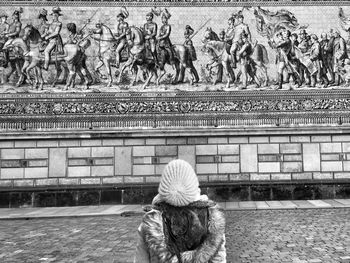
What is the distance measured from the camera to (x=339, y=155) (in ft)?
43.3

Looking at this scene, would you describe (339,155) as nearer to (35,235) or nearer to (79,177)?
(79,177)

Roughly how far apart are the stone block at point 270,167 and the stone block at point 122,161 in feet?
15.2

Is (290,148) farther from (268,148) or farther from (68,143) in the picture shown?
(68,143)

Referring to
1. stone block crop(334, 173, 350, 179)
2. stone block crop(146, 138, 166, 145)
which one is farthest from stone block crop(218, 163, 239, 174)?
stone block crop(334, 173, 350, 179)

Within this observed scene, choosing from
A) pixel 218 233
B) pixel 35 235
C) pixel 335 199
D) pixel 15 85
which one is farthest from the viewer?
pixel 15 85

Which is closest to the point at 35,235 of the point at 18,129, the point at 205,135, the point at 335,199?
the point at 18,129

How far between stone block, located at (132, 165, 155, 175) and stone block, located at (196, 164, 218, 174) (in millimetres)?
1608

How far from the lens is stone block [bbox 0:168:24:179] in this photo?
13.0 m

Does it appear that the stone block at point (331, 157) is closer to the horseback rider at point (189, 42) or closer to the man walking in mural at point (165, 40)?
the horseback rider at point (189, 42)

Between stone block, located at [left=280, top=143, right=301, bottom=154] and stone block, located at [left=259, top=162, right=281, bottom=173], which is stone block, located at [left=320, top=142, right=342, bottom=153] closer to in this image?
stone block, located at [left=280, top=143, right=301, bottom=154]

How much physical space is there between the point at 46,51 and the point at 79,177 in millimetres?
4806

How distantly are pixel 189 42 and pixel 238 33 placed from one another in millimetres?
1868

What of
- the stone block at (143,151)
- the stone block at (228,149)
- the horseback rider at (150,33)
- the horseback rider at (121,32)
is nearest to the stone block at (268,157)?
the stone block at (228,149)

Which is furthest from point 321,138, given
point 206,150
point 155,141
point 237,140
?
point 155,141
